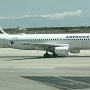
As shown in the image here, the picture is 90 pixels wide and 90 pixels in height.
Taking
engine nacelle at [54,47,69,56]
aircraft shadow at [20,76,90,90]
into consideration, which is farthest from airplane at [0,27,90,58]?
aircraft shadow at [20,76,90,90]

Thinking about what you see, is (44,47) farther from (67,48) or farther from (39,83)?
(39,83)

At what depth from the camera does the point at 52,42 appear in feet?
129

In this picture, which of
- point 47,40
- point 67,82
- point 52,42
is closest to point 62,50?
point 52,42

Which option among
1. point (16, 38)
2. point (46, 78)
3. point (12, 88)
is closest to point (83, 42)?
point (16, 38)

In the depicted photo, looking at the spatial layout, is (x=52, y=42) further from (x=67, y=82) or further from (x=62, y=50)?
(x=67, y=82)

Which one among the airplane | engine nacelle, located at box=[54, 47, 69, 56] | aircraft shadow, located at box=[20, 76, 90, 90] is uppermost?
the airplane

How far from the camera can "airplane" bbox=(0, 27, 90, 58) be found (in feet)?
123

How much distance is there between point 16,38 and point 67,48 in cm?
800

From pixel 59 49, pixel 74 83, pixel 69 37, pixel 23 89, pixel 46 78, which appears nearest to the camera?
pixel 23 89

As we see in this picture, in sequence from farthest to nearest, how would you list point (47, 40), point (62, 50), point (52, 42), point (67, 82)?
1. point (47, 40)
2. point (52, 42)
3. point (62, 50)
4. point (67, 82)

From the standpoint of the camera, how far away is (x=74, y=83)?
16.4m

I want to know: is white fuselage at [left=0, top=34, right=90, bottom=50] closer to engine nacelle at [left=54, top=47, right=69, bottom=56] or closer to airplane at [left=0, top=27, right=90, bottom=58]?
airplane at [left=0, top=27, right=90, bottom=58]

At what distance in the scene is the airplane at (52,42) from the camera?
37.5 meters

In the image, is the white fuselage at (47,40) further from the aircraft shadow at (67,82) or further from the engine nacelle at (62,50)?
the aircraft shadow at (67,82)
